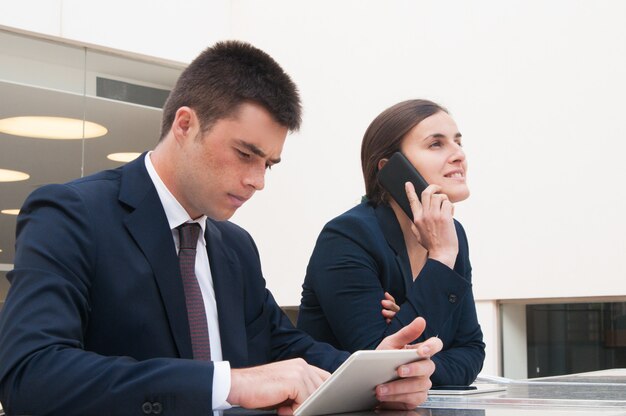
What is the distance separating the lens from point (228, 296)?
2.10m

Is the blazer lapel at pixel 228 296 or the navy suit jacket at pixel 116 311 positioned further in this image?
the blazer lapel at pixel 228 296

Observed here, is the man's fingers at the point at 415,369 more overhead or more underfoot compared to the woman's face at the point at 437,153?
more underfoot

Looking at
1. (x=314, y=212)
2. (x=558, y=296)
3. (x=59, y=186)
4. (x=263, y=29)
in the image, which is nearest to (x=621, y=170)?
(x=558, y=296)

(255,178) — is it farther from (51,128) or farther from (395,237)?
(51,128)

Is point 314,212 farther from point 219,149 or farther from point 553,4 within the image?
point 219,149

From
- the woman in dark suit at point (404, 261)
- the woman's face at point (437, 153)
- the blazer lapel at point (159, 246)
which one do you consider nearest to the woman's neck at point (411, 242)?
the woman in dark suit at point (404, 261)

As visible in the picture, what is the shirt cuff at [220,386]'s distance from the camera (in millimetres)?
1515

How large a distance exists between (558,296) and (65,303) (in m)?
4.13

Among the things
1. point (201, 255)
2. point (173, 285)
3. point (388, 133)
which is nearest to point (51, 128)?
point (388, 133)

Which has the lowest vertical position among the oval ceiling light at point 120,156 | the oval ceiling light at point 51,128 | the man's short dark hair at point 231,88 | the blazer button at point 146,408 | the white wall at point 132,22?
the blazer button at point 146,408

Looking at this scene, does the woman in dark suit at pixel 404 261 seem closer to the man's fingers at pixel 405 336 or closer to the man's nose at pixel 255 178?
the man's fingers at pixel 405 336

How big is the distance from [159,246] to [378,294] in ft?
2.62

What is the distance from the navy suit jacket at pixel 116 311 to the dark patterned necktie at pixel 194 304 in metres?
0.04

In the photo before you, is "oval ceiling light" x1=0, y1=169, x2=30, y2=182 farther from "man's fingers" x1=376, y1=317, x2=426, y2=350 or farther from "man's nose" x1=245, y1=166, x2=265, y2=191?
"man's fingers" x1=376, y1=317, x2=426, y2=350
